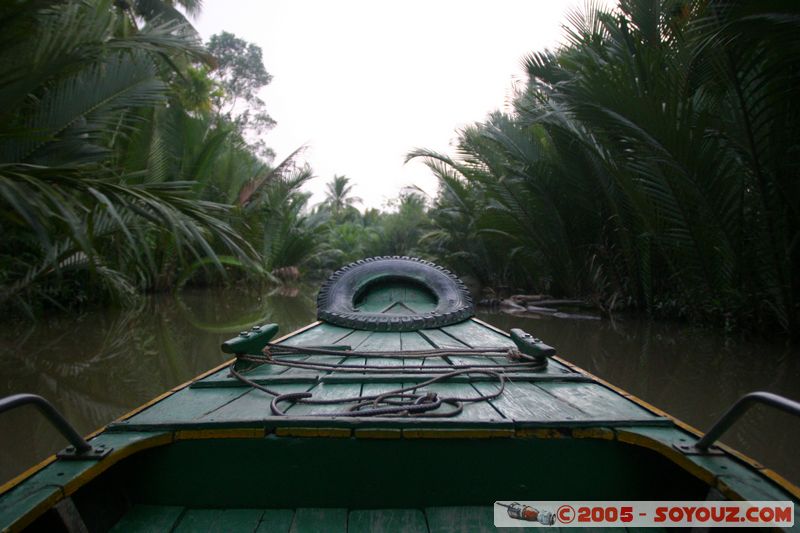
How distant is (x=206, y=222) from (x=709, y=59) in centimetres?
470

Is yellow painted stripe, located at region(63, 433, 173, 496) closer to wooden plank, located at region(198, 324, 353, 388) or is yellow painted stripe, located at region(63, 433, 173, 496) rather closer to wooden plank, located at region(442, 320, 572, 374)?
wooden plank, located at region(198, 324, 353, 388)

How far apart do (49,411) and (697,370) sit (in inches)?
183

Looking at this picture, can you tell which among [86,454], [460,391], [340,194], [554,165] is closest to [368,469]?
[460,391]

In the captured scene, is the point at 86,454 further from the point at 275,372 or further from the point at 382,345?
the point at 382,345

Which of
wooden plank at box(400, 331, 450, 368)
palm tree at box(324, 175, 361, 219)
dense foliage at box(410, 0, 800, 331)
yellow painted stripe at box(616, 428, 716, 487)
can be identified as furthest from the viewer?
palm tree at box(324, 175, 361, 219)

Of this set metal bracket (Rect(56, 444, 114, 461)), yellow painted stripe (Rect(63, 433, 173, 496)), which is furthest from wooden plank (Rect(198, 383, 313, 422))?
metal bracket (Rect(56, 444, 114, 461))

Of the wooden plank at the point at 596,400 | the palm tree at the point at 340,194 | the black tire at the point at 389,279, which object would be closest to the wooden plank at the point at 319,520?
the wooden plank at the point at 596,400

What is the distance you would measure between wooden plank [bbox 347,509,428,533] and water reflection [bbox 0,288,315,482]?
1.98m

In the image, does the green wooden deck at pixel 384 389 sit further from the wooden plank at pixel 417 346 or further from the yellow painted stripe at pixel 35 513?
the yellow painted stripe at pixel 35 513

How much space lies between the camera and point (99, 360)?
4.56m

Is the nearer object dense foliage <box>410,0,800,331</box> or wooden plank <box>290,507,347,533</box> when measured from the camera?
wooden plank <box>290,507,347,533</box>

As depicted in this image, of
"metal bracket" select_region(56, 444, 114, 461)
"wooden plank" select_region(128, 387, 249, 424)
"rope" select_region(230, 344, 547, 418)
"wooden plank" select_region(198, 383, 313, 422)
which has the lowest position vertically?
"metal bracket" select_region(56, 444, 114, 461)

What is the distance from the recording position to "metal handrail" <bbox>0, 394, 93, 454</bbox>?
987 millimetres

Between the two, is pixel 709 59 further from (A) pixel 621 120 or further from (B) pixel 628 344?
(B) pixel 628 344
